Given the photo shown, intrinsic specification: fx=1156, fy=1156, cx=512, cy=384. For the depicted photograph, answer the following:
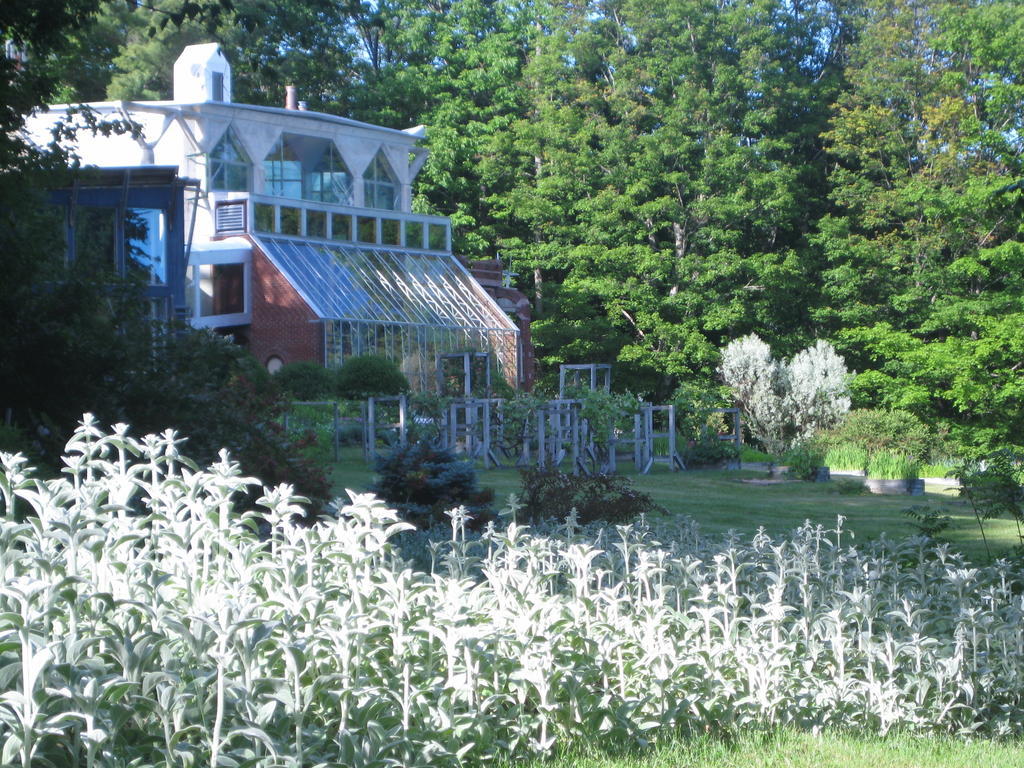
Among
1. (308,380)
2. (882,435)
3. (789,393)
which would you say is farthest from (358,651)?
(789,393)

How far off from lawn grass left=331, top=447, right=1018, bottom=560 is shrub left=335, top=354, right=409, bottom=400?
581cm

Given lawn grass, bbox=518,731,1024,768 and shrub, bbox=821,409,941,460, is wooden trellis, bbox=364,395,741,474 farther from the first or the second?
lawn grass, bbox=518,731,1024,768

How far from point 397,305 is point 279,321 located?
3.57m

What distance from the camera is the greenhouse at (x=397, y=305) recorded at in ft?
102

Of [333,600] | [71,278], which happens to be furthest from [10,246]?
[333,600]

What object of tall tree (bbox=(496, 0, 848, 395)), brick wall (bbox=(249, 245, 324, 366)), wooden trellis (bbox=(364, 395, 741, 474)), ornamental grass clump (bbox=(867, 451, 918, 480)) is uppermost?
tall tree (bbox=(496, 0, 848, 395))

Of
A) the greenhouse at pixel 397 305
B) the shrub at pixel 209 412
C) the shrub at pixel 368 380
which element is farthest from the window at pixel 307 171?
the shrub at pixel 209 412

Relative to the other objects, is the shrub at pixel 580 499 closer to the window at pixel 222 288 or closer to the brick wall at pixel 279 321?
the brick wall at pixel 279 321

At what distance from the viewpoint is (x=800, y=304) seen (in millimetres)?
35500

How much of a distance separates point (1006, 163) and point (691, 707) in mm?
28131

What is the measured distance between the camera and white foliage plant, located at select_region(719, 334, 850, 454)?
26391mm

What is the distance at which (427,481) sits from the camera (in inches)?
406

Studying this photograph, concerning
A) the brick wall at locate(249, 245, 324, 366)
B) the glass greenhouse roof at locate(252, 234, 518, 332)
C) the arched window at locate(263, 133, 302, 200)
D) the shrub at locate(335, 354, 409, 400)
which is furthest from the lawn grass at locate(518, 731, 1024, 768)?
the arched window at locate(263, 133, 302, 200)

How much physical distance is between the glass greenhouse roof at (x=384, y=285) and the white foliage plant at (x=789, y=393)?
9.61 metres
